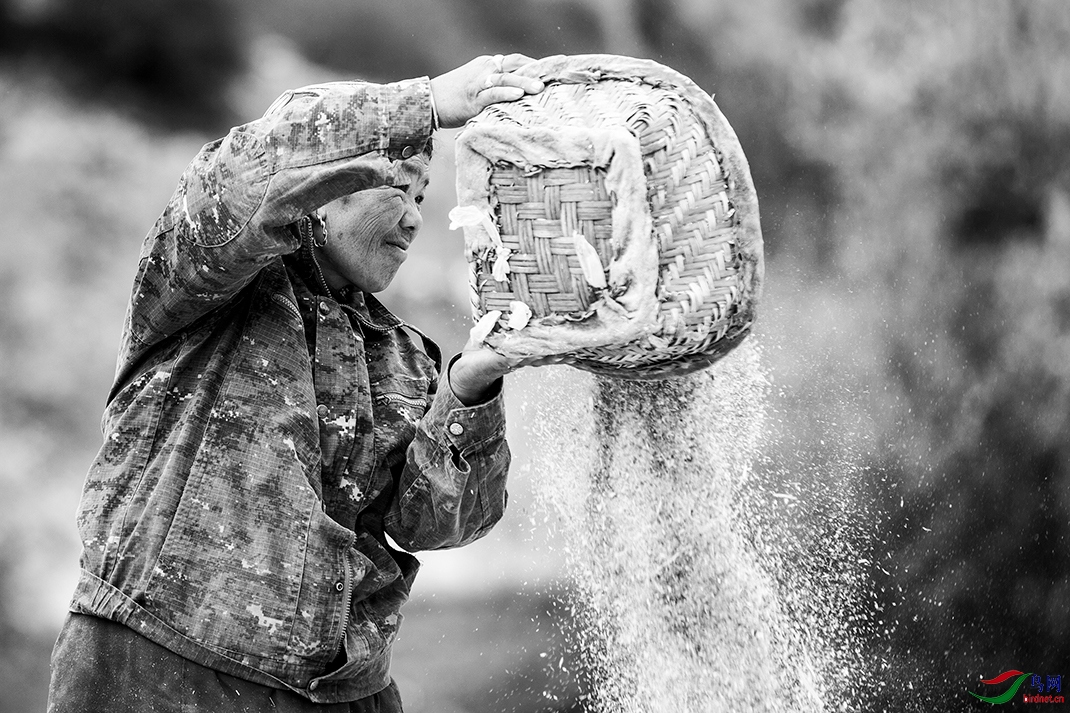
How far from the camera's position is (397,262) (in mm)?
1416

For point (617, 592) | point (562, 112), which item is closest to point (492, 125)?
point (562, 112)

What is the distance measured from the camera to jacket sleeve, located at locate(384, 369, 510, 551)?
1.29 meters

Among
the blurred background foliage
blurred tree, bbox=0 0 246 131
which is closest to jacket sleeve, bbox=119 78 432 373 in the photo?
the blurred background foliage

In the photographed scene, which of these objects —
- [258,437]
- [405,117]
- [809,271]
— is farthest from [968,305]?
[258,437]

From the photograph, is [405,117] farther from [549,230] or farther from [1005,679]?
[1005,679]

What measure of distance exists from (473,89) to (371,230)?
0.92 feet

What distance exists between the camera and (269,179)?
3.54ft

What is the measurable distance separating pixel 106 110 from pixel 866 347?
205 centimetres

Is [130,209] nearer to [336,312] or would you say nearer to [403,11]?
[403,11]

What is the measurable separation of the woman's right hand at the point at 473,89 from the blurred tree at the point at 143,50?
64.3 inches

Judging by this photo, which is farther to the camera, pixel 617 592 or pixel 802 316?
pixel 802 316

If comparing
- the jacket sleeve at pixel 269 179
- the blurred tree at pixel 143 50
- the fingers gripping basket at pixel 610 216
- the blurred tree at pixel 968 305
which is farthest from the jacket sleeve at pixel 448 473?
the blurred tree at pixel 143 50

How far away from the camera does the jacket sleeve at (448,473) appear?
1288 mm

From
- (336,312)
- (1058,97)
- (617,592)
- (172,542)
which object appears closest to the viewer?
(172,542)
